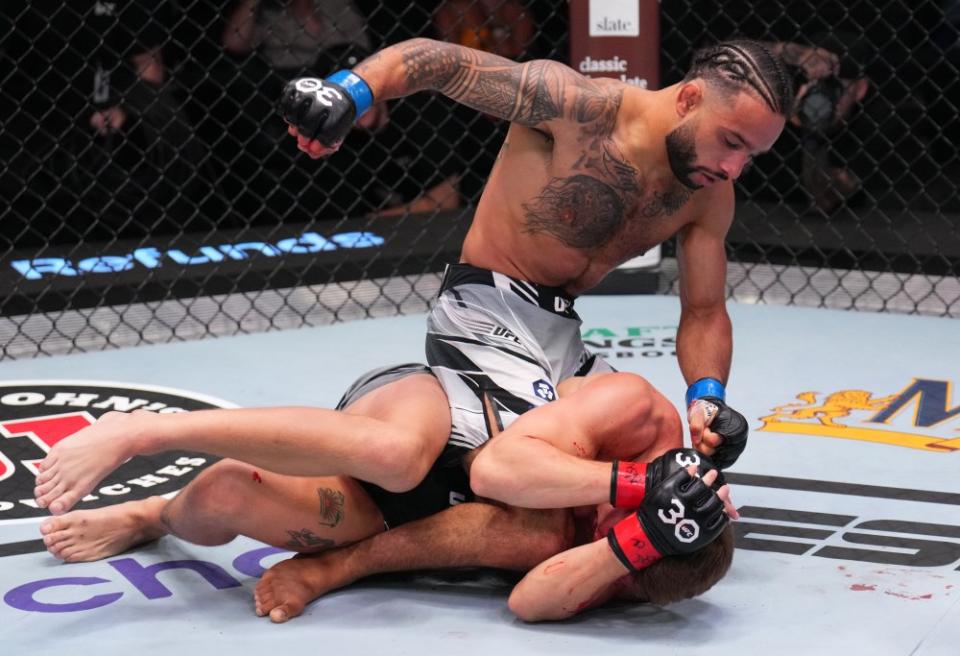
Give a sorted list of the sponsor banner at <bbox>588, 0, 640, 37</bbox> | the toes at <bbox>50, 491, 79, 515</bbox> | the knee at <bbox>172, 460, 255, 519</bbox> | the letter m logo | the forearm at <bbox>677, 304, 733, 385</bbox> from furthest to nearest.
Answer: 1. the sponsor banner at <bbox>588, 0, 640, 37</bbox>
2. the letter m logo
3. the forearm at <bbox>677, 304, 733, 385</bbox>
4. the knee at <bbox>172, 460, 255, 519</bbox>
5. the toes at <bbox>50, 491, 79, 515</bbox>

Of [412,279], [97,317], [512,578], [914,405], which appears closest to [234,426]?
[512,578]

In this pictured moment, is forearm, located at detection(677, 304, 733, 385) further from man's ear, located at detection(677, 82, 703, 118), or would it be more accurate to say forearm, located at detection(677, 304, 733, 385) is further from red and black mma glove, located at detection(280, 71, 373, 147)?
red and black mma glove, located at detection(280, 71, 373, 147)

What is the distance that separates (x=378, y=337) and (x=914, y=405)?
1315mm

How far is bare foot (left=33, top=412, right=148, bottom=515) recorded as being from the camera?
172cm

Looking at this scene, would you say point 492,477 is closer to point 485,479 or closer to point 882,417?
point 485,479

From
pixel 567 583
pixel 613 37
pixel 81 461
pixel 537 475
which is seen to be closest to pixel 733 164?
pixel 537 475

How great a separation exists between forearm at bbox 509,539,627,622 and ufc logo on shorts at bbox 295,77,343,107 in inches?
27.0

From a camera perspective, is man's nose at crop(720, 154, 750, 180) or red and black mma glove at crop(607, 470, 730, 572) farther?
man's nose at crop(720, 154, 750, 180)

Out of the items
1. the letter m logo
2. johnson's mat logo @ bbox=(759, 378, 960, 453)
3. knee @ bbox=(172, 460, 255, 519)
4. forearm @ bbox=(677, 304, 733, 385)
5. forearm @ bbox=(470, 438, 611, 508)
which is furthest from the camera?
the letter m logo

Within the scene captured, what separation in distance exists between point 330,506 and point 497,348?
0.37m

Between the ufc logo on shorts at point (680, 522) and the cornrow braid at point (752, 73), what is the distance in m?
0.62

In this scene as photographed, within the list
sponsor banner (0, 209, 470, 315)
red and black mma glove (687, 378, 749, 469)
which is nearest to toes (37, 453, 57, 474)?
red and black mma glove (687, 378, 749, 469)

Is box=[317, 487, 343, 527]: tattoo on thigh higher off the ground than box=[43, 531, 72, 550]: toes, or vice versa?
box=[317, 487, 343, 527]: tattoo on thigh

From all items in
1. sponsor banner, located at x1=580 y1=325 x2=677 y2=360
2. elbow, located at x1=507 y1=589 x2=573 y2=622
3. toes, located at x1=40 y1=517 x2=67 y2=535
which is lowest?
elbow, located at x1=507 y1=589 x2=573 y2=622
